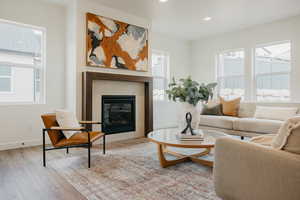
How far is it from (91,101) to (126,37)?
1.57 meters

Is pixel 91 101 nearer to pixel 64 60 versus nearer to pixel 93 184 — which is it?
pixel 64 60

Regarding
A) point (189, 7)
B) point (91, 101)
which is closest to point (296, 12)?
point (189, 7)

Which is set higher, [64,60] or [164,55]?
[164,55]

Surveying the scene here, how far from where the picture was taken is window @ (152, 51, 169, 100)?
5.87 m

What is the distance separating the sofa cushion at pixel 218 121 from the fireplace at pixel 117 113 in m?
1.62

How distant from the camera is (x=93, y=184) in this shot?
7.07ft

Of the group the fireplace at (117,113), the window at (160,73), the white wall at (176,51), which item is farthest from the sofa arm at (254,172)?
the white wall at (176,51)

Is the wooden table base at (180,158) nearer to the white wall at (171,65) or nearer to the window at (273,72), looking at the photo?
the white wall at (171,65)

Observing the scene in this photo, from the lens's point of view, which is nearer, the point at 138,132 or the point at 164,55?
the point at 138,132

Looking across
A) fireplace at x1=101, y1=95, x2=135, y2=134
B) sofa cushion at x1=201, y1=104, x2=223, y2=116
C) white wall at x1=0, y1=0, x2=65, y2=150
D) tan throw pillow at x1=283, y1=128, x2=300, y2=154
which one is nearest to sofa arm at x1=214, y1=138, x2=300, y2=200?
tan throw pillow at x1=283, y1=128, x2=300, y2=154

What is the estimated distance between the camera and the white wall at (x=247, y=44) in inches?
176

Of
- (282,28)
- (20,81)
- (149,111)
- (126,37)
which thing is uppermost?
(282,28)

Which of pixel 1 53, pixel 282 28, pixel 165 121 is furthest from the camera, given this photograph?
pixel 165 121

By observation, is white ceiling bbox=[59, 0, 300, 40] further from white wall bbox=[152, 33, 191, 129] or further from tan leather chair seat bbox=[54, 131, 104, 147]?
tan leather chair seat bbox=[54, 131, 104, 147]
